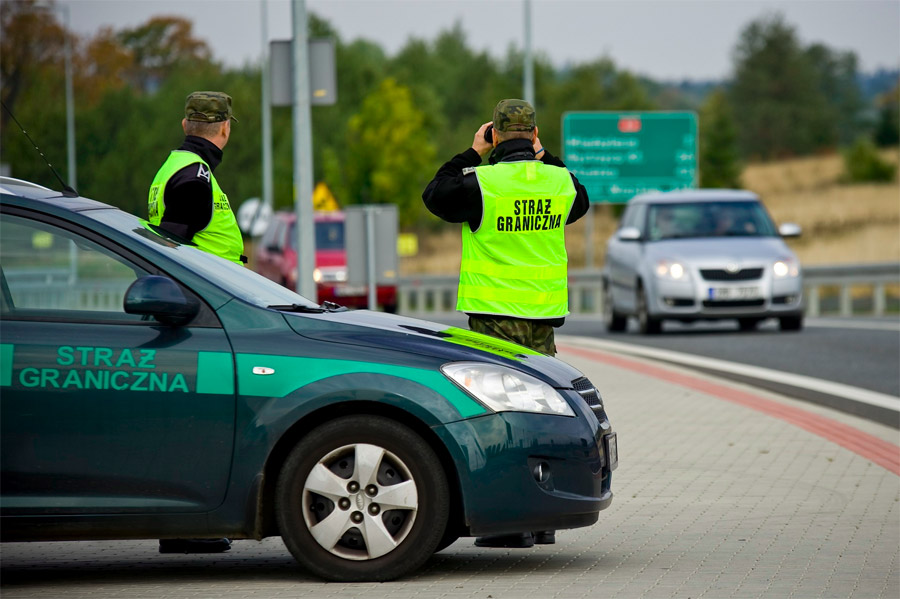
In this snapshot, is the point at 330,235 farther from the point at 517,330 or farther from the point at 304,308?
the point at 304,308

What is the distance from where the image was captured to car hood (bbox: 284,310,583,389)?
583 centimetres

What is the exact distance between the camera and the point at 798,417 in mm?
11250

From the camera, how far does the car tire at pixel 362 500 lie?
5.71m

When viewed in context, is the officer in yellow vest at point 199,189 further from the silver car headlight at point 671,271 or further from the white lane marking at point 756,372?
the silver car headlight at point 671,271

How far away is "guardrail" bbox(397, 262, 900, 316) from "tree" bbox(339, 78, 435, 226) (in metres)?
14.3

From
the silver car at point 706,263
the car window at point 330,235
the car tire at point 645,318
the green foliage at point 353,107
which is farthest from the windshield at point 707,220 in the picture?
the green foliage at point 353,107

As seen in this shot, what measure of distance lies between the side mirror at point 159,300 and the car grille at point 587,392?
5.05ft

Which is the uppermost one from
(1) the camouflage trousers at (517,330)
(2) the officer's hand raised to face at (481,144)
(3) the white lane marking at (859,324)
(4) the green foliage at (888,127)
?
(4) the green foliage at (888,127)

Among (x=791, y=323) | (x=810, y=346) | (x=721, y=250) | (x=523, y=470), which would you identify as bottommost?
(x=810, y=346)

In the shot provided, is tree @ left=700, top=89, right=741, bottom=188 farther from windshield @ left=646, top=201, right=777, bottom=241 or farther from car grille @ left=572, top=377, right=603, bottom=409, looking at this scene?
car grille @ left=572, top=377, right=603, bottom=409

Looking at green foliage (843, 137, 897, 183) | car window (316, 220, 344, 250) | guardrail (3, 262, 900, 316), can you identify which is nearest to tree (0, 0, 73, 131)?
guardrail (3, 262, 900, 316)

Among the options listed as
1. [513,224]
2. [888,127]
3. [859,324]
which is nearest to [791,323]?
[859,324]

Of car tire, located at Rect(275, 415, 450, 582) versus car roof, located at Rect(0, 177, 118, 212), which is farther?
car roof, located at Rect(0, 177, 118, 212)

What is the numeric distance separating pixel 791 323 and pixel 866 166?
206 feet
